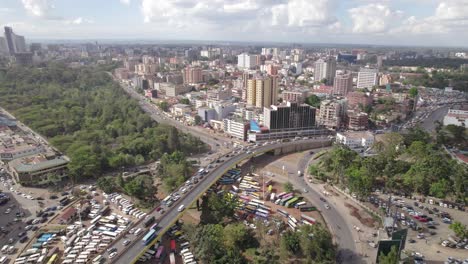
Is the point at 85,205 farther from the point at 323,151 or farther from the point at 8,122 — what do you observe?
the point at 8,122

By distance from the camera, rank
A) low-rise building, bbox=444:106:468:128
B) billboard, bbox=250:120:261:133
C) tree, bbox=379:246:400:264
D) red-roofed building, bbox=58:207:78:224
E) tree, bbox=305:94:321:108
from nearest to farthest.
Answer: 1. tree, bbox=379:246:400:264
2. red-roofed building, bbox=58:207:78:224
3. billboard, bbox=250:120:261:133
4. low-rise building, bbox=444:106:468:128
5. tree, bbox=305:94:321:108

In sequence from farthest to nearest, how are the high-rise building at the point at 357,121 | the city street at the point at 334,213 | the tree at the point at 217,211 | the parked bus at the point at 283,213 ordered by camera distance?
the high-rise building at the point at 357,121 → the parked bus at the point at 283,213 → the tree at the point at 217,211 → the city street at the point at 334,213

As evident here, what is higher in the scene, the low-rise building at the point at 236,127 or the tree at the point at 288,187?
the low-rise building at the point at 236,127

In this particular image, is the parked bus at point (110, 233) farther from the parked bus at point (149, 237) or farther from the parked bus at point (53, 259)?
the parked bus at point (149, 237)

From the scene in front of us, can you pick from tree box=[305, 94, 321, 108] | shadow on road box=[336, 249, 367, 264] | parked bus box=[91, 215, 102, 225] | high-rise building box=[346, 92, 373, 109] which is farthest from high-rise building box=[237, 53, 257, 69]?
shadow on road box=[336, 249, 367, 264]

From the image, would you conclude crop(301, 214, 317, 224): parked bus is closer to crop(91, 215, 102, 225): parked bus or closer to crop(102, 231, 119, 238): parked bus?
crop(102, 231, 119, 238): parked bus

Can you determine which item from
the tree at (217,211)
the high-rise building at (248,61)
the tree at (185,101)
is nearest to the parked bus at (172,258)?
the tree at (217,211)
